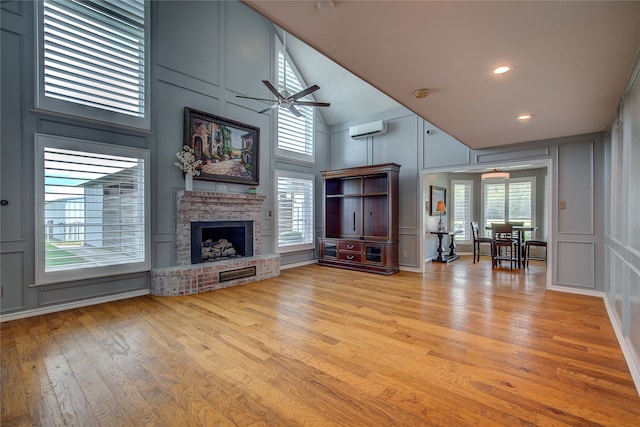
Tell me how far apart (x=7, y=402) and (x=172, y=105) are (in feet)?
13.2

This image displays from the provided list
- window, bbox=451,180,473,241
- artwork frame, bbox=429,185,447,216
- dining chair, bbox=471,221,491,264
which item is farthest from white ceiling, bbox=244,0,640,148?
window, bbox=451,180,473,241

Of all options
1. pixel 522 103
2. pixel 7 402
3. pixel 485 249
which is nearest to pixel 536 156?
pixel 522 103

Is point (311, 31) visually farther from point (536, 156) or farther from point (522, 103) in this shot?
point (536, 156)

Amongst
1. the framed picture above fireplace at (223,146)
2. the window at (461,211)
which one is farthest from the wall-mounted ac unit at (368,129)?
the window at (461,211)

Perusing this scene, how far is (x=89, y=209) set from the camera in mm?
3768

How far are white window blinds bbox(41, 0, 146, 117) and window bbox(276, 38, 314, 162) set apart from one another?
8.79ft

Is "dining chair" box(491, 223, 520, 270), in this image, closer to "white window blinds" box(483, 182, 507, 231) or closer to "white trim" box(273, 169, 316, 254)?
"white window blinds" box(483, 182, 507, 231)

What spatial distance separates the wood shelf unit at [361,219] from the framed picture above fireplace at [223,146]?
1822mm

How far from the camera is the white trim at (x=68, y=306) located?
3303 mm

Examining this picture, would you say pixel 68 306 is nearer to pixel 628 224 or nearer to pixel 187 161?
pixel 187 161

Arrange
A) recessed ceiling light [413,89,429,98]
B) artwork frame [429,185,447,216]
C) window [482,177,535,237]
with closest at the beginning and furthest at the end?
1. recessed ceiling light [413,89,429,98]
2. artwork frame [429,185,447,216]
3. window [482,177,535,237]

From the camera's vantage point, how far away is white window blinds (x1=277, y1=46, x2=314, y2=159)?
20.8 feet

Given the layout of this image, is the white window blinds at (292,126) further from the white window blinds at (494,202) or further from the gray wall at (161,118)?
the white window blinds at (494,202)

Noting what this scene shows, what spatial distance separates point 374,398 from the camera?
74.5 inches
